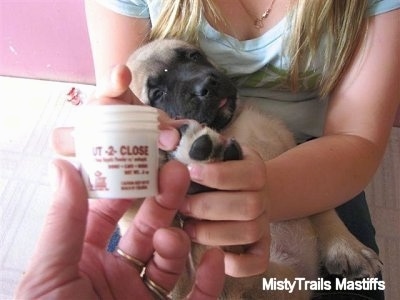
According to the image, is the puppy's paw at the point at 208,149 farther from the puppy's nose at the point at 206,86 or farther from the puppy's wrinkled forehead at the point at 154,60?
the puppy's wrinkled forehead at the point at 154,60

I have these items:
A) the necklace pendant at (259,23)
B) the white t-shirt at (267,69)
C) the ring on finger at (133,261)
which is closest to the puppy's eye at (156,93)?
the white t-shirt at (267,69)

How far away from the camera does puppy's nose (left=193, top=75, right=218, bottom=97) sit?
0.96m

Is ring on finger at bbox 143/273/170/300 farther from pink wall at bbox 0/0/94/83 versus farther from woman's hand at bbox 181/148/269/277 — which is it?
pink wall at bbox 0/0/94/83

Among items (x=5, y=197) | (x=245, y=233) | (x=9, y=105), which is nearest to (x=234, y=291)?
(x=245, y=233)

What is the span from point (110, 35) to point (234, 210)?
0.56 m

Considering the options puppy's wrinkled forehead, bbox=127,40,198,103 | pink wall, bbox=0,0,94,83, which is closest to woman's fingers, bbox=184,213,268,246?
puppy's wrinkled forehead, bbox=127,40,198,103

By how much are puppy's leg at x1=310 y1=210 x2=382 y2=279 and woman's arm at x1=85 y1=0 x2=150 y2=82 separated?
0.53 meters

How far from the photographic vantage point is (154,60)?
3.55 ft

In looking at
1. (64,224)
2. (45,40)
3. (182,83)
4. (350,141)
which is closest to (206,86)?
(182,83)

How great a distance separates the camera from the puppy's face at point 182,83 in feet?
3.17

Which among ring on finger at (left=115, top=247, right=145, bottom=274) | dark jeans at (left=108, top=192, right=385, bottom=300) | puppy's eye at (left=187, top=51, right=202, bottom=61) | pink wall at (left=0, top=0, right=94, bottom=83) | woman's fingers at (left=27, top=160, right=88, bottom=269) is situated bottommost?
pink wall at (left=0, top=0, right=94, bottom=83)

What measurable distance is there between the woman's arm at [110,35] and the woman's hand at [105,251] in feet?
1.64

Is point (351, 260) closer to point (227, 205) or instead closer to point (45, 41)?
point (227, 205)

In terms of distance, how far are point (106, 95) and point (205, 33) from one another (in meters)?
0.45
